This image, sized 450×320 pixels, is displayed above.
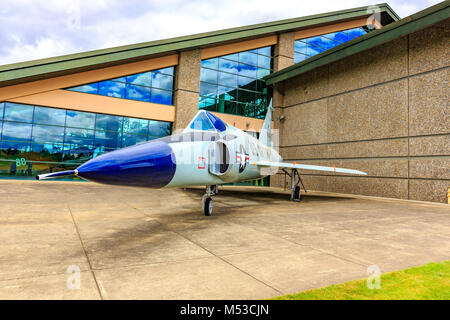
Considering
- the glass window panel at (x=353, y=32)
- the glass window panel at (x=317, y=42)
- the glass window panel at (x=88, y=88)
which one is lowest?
the glass window panel at (x=88, y=88)

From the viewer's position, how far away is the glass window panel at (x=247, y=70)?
21.4 metres

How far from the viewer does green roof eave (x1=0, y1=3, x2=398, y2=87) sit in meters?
14.2

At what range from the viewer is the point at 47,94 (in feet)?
51.3

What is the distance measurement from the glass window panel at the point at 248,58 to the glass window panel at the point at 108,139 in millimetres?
11299

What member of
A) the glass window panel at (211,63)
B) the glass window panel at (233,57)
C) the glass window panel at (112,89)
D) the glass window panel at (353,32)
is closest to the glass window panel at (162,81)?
the glass window panel at (112,89)

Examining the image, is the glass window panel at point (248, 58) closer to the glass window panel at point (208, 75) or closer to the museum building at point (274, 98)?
the museum building at point (274, 98)

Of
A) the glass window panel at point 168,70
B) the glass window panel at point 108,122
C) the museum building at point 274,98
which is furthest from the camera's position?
the glass window panel at point 168,70

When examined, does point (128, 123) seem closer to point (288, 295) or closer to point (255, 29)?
point (255, 29)

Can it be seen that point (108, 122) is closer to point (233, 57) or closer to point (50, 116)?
point (50, 116)

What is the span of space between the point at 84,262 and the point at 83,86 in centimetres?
1627

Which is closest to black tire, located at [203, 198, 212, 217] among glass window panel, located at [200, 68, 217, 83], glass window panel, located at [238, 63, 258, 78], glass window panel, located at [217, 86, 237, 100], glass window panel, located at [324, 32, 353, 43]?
→ glass window panel, located at [200, 68, 217, 83]

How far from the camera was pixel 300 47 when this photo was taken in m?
23.5
